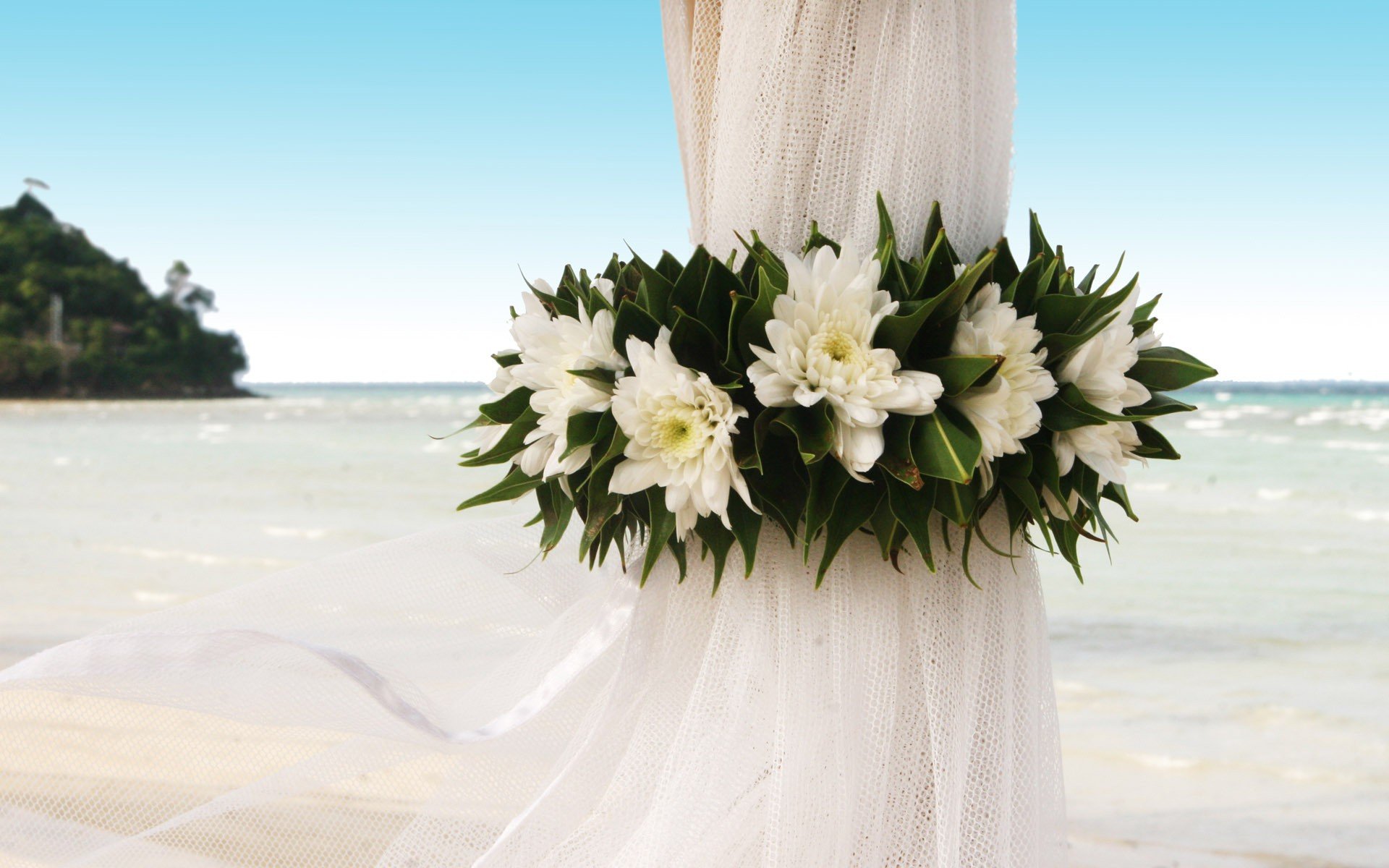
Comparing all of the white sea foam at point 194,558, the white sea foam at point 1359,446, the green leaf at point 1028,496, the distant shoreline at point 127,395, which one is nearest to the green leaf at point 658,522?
the green leaf at point 1028,496

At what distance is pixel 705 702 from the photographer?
3.35 ft

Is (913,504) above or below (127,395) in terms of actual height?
above

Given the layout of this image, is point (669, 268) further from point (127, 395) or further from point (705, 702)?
point (127, 395)

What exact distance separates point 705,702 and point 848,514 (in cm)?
25

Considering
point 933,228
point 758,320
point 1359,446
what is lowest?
point 1359,446

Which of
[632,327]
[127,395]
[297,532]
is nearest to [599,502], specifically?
[632,327]

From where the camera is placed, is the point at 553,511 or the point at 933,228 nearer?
the point at 933,228

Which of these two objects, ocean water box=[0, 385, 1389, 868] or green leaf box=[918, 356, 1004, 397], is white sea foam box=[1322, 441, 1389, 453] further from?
green leaf box=[918, 356, 1004, 397]

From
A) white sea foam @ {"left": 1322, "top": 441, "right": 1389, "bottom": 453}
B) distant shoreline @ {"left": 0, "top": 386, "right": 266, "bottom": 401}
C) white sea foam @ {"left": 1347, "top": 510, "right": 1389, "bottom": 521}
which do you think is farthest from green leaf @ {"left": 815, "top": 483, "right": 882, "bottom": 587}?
distant shoreline @ {"left": 0, "top": 386, "right": 266, "bottom": 401}

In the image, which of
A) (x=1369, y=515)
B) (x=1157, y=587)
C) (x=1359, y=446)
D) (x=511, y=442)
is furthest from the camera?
(x=1359, y=446)

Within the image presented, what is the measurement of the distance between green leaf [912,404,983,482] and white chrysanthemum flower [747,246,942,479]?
0.06 feet

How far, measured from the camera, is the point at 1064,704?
2996mm

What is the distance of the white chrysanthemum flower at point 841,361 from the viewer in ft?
2.87

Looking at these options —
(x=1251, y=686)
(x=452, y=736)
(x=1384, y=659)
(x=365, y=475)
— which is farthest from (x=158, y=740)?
(x=365, y=475)
